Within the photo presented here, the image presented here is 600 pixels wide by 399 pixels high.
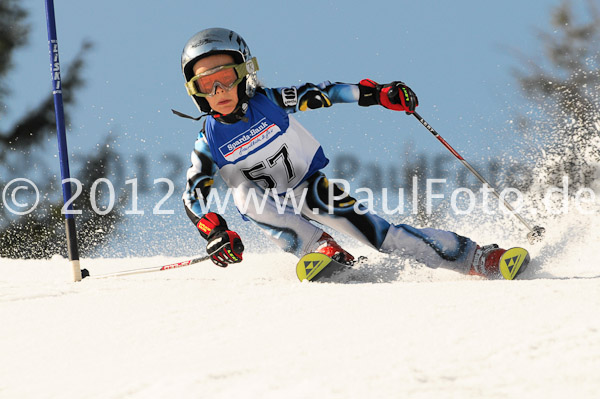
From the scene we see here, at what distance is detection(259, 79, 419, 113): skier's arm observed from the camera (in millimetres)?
4168

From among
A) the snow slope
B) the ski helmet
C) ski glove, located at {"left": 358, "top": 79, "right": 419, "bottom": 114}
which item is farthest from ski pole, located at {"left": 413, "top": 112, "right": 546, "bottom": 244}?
the snow slope

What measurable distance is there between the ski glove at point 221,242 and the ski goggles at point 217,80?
0.77 meters

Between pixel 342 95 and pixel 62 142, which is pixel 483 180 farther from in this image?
pixel 62 142

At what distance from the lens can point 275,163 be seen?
13.6ft

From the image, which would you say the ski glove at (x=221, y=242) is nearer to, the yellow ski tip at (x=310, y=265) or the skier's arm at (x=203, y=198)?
the skier's arm at (x=203, y=198)

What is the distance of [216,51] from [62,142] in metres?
1.71

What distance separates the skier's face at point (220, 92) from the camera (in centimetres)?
391

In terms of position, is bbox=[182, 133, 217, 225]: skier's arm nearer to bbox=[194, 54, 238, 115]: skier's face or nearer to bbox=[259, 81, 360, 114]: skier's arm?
bbox=[194, 54, 238, 115]: skier's face

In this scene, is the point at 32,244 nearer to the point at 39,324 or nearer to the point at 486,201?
the point at 486,201

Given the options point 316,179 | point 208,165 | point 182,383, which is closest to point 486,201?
point 316,179

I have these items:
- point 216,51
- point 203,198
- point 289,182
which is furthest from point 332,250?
point 216,51

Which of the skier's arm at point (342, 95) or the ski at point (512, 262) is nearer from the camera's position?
the ski at point (512, 262)

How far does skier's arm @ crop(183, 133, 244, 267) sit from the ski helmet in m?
0.30

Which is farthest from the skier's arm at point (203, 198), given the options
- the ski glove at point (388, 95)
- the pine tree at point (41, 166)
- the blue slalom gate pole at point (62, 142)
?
the pine tree at point (41, 166)
